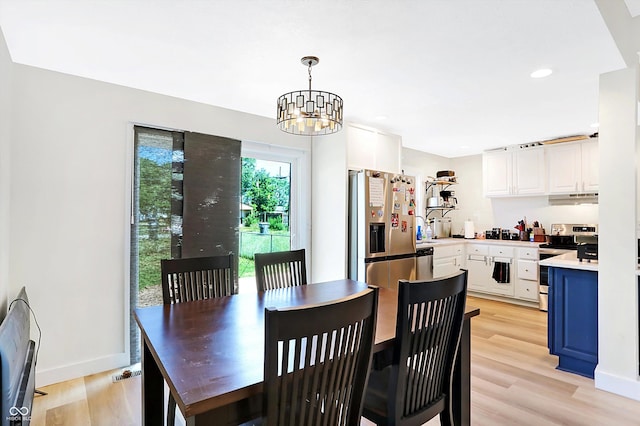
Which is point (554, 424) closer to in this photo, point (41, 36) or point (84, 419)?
point (84, 419)

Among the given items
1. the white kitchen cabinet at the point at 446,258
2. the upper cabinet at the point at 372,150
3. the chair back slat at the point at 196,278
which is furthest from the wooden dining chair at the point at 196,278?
the white kitchen cabinet at the point at 446,258

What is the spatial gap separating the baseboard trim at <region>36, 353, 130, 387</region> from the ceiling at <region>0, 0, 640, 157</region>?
87.4 inches

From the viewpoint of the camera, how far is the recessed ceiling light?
2.48 meters

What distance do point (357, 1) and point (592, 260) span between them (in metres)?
2.66

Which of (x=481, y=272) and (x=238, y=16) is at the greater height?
(x=238, y=16)

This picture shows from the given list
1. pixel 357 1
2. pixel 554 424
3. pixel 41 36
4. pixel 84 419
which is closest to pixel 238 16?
pixel 357 1

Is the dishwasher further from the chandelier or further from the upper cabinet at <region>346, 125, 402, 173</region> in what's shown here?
the chandelier

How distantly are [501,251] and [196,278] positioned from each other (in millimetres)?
4310

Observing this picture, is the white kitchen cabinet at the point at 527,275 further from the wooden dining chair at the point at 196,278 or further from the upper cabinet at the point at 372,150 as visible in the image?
the wooden dining chair at the point at 196,278

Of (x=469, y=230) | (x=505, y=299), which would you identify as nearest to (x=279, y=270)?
(x=505, y=299)

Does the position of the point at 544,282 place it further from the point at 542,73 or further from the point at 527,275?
the point at 542,73

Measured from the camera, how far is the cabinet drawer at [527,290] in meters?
4.45

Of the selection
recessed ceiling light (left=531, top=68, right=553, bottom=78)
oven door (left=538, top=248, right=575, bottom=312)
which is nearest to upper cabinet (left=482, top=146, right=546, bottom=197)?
oven door (left=538, top=248, right=575, bottom=312)

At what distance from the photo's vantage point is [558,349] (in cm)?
274
